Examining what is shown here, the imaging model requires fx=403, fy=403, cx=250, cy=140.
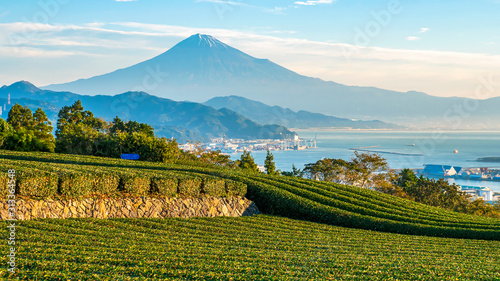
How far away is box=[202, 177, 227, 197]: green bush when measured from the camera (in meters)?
15.0

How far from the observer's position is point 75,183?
1179 centimetres

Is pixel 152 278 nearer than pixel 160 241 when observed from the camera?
Yes

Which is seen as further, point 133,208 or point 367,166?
point 367,166

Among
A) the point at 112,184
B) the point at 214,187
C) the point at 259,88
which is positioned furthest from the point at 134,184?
the point at 259,88

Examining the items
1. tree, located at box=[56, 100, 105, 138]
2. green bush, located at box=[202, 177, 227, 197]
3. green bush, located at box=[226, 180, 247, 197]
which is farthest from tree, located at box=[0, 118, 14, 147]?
green bush, located at box=[226, 180, 247, 197]

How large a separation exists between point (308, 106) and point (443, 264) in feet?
454

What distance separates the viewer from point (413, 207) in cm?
1850

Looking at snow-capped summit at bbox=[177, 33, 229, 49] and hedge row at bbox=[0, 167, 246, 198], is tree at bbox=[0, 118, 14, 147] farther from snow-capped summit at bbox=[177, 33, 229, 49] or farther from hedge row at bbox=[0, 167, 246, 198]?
snow-capped summit at bbox=[177, 33, 229, 49]

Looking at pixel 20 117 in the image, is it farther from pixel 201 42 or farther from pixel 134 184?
pixel 201 42

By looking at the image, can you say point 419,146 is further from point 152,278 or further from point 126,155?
point 152,278

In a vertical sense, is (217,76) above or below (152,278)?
above

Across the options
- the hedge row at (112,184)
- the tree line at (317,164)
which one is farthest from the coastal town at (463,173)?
the hedge row at (112,184)


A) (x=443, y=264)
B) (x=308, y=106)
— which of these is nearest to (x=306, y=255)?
(x=443, y=264)

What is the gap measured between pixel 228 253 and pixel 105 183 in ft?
19.2
